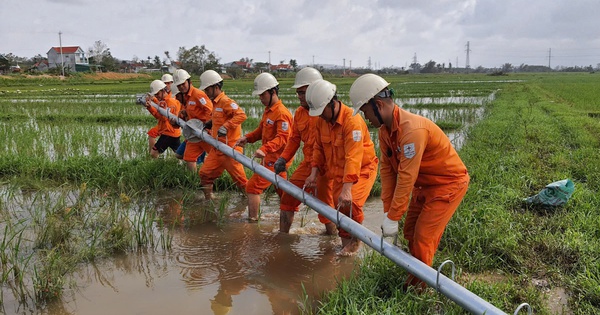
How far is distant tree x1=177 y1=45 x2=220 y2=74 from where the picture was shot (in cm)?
4759

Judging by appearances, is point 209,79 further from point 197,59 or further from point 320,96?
point 197,59

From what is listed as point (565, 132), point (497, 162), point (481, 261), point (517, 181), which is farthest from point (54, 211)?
point (565, 132)

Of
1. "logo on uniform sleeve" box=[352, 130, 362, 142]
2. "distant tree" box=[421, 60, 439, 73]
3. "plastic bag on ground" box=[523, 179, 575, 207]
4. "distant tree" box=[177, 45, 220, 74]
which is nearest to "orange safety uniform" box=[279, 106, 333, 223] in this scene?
"logo on uniform sleeve" box=[352, 130, 362, 142]

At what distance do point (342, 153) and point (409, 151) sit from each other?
44.9 inches

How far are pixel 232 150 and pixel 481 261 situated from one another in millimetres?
2708

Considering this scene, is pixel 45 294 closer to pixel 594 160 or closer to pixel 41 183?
pixel 41 183

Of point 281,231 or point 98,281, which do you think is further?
point 281,231

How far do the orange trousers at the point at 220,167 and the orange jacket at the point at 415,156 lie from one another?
2.56 metres

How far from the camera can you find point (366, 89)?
2.81 meters

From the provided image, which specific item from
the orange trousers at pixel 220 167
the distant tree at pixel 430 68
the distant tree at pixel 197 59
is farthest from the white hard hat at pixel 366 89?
the distant tree at pixel 430 68

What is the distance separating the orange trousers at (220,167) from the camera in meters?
5.27

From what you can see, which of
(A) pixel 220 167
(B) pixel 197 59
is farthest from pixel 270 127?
(B) pixel 197 59

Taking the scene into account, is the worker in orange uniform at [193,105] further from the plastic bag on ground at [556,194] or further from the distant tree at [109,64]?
the distant tree at [109,64]

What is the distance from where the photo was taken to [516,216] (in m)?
4.37
